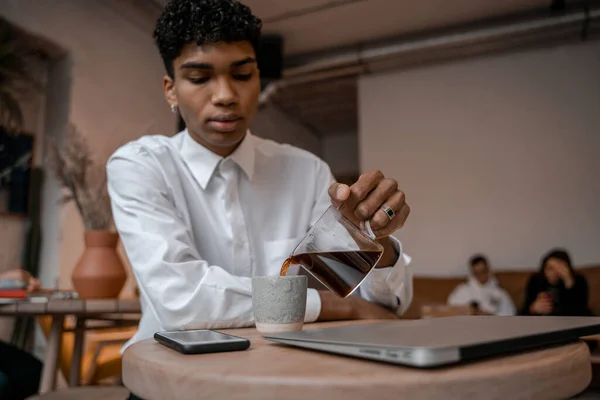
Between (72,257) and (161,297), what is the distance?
313 centimetres

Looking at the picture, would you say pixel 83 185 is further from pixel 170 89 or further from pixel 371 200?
pixel 371 200

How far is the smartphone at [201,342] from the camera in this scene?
0.49 metres

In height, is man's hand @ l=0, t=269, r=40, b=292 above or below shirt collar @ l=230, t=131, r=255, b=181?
below

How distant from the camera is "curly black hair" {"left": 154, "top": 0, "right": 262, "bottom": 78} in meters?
1.05

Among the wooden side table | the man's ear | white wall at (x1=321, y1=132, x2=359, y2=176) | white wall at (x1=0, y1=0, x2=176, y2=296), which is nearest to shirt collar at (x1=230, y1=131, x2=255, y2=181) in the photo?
the man's ear

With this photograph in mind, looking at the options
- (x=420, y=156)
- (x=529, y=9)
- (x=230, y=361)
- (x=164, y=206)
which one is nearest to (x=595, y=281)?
(x=420, y=156)

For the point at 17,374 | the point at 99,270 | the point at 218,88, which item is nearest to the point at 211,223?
the point at 218,88

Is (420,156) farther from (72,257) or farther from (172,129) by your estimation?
(72,257)

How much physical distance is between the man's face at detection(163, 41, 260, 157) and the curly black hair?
0.7 inches

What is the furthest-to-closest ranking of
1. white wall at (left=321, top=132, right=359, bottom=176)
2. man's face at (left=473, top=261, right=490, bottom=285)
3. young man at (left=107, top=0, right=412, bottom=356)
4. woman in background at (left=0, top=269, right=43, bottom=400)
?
white wall at (left=321, top=132, right=359, bottom=176) → man's face at (left=473, top=261, right=490, bottom=285) → woman in background at (left=0, top=269, right=43, bottom=400) → young man at (left=107, top=0, right=412, bottom=356)

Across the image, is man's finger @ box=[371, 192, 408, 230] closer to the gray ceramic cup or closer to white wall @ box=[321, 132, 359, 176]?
the gray ceramic cup

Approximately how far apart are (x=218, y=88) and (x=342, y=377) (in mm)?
811

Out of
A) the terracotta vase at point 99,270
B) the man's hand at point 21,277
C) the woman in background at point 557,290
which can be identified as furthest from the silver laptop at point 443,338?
the woman in background at point 557,290

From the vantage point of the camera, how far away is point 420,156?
532cm
